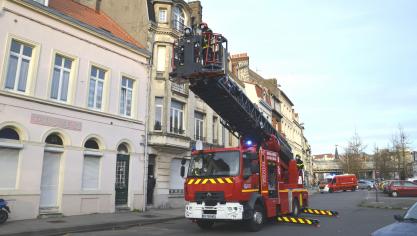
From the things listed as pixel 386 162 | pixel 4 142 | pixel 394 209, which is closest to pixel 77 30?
pixel 4 142

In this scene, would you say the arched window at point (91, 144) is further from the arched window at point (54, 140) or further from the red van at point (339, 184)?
the red van at point (339, 184)

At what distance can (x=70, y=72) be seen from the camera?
17.8 metres

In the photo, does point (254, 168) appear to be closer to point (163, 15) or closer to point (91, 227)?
point (91, 227)

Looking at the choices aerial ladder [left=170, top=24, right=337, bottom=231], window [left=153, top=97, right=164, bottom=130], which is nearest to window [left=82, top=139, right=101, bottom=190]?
window [left=153, top=97, right=164, bottom=130]

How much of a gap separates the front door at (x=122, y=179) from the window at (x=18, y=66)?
608 cm

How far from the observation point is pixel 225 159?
13164 mm

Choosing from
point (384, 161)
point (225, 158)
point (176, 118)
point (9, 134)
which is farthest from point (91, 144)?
point (384, 161)

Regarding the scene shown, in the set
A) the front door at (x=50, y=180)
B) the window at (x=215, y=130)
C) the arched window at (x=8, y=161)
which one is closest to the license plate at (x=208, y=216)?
the front door at (x=50, y=180)

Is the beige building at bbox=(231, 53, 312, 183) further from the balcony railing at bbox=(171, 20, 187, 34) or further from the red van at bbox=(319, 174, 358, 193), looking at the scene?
the balcony railing at bbox=(171, 20, 187, 34)

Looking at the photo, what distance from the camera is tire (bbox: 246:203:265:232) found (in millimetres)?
12715

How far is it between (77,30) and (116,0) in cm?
726

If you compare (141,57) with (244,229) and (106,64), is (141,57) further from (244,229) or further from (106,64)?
(244,229)

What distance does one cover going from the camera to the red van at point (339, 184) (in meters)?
49.9

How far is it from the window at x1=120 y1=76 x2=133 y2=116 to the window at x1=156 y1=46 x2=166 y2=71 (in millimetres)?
2376
